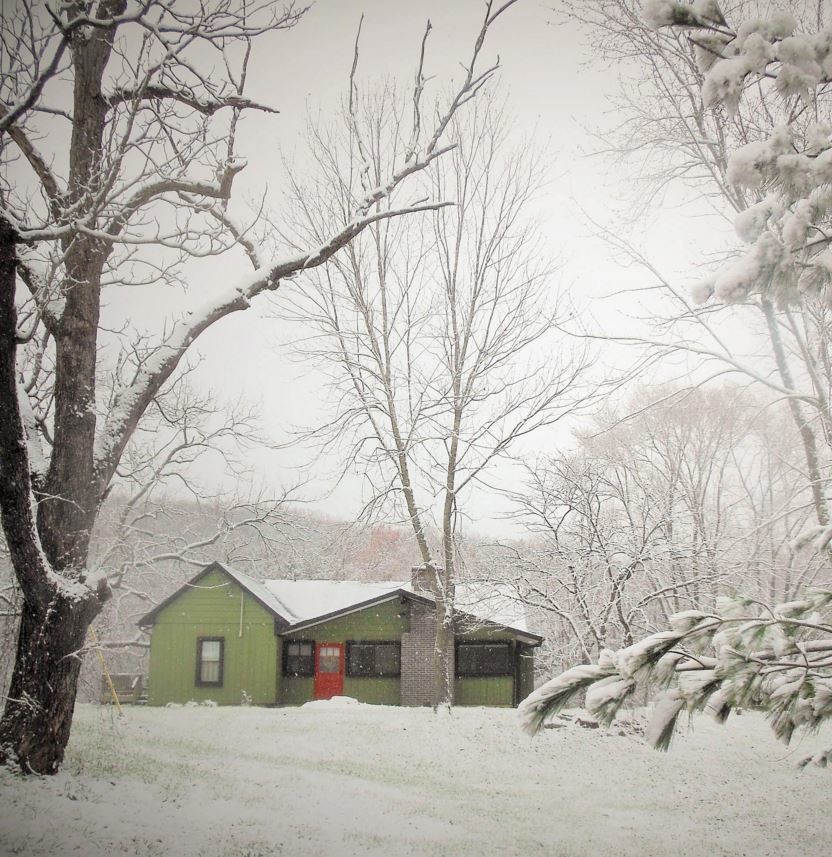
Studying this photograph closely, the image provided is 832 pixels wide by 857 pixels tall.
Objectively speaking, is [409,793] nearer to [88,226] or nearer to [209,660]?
[88,226]

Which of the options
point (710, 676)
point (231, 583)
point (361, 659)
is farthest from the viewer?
point (361, 659)

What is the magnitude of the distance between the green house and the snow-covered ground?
24.0ft

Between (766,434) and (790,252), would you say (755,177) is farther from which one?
(766,434)

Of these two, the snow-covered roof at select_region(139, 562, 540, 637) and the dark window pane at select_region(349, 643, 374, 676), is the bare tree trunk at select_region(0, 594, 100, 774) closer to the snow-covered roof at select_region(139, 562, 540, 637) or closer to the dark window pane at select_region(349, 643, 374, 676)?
the snow-covered roof at select_region(139, 562, 540, 637)

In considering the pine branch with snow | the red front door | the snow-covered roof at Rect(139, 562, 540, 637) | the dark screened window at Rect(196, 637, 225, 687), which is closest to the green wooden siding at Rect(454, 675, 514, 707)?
the snow-covered roof at Rect(139, 562, 540, 637)

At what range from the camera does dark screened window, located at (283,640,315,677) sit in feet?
69.7

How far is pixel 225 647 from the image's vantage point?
826 inches

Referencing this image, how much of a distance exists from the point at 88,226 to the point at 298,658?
741 inches

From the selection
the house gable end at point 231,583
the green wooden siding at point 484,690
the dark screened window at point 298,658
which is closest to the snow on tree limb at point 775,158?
the green wooden siding at point 484,690

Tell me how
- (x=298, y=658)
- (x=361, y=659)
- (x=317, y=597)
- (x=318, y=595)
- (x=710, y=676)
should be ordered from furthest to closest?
(x=318, y=595)
(x=317, y=597)
(x=298, y=658)
(x=361, y=659)
(x=710, y=676)

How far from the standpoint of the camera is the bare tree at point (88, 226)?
516cm

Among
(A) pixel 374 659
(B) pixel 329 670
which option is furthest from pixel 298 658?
(A) pixel 374 659

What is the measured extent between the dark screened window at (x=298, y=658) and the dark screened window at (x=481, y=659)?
Answer: 5.23 meters

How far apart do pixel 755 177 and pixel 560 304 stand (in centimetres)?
1098
